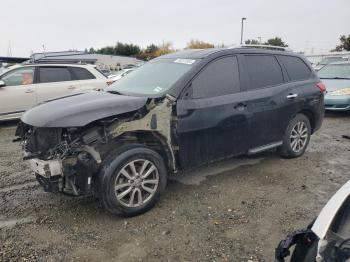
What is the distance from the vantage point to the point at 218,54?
439cm

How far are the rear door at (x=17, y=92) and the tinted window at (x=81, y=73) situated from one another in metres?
1.01

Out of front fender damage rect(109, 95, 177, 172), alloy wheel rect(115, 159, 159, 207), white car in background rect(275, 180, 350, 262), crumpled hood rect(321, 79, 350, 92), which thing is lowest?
alloy wheel rect(115, 159, 159, 207)

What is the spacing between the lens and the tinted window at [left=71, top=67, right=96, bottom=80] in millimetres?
8836

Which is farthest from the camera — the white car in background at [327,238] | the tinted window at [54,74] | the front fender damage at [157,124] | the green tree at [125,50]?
the green tree at [125,50]

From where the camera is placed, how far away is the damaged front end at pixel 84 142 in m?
3.35

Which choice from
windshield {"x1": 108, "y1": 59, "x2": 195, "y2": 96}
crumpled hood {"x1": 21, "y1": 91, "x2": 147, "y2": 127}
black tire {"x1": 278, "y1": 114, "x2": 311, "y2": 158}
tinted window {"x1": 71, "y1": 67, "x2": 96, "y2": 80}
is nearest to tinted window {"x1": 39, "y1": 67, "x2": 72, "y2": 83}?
tinted window {"x1": 71, "y1": 67, "x2": 96, "y2": 80}

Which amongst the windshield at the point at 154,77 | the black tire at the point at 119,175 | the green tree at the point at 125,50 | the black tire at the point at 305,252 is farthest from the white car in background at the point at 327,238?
the green tree at the point at 125,50

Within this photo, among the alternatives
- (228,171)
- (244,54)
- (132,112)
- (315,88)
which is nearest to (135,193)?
(132,112)

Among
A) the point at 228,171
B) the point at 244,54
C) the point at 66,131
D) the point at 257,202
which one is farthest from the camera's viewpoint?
the point at 228,171

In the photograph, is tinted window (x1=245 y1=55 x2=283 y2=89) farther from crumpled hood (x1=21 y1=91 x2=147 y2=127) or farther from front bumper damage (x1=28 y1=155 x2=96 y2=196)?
front bumper damage (x1=28 y1=155 x2=96 y2=196)

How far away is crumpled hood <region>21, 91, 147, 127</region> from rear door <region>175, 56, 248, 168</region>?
0.58 metres

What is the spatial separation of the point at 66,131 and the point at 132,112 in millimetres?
698

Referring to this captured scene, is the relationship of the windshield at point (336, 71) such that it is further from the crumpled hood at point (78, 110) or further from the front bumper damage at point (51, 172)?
the front bumper damage at point (51, 172)

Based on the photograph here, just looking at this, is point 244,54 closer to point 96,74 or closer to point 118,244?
point 118,244
